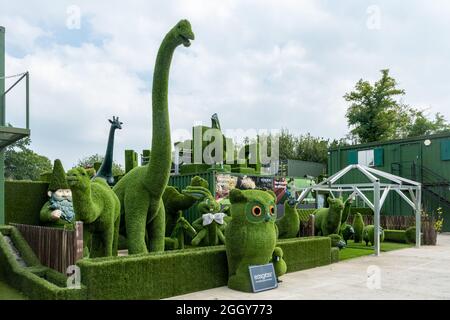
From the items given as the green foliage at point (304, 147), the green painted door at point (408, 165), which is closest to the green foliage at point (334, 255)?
the green painted door at point (408, 165)

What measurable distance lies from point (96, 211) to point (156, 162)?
65.3 inches

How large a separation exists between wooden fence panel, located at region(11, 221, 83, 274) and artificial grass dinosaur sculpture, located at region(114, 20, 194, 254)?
1.35 meters

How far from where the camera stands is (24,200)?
12.5 meters

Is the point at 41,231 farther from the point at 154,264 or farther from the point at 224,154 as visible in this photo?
the point at 224,154

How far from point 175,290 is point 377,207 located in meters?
9.41

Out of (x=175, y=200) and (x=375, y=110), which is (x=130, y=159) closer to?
(x=175, y=200)

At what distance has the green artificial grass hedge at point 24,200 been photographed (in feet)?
40.2

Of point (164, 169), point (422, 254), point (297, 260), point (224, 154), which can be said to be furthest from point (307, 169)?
point (164, 169)

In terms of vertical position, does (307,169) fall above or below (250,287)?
above

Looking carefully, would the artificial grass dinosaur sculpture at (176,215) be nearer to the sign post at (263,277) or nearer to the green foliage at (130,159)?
the sign post at (263,277)

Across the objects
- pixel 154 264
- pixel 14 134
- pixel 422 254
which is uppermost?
pixel 14 134

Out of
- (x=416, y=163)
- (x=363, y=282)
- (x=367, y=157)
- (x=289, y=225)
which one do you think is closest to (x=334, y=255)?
(x=289, y=225)

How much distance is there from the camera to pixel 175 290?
793cm
